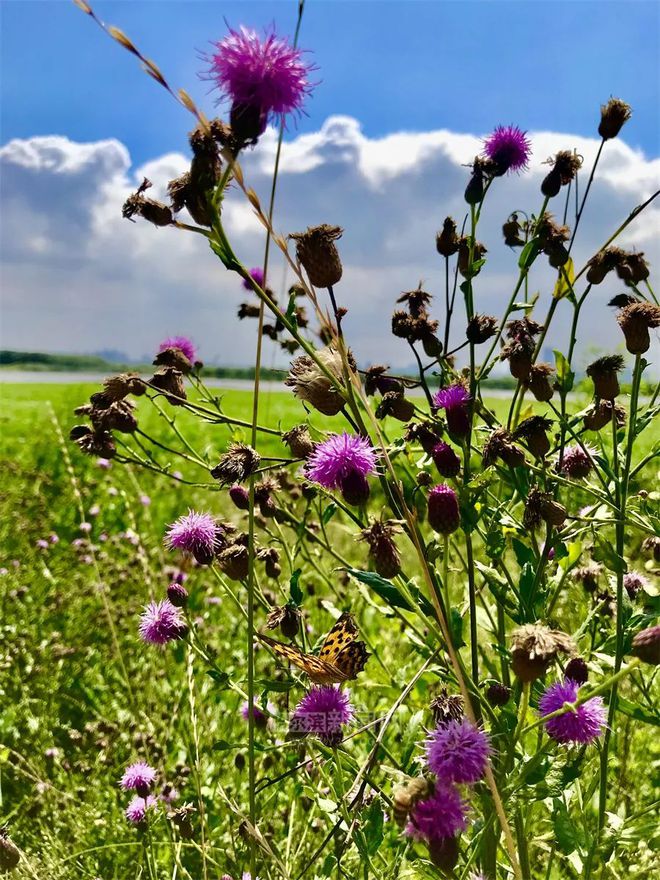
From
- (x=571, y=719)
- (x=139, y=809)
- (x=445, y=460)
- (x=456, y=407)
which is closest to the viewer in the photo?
(x=571, y=719)

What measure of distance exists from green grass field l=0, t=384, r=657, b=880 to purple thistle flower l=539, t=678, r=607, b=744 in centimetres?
10

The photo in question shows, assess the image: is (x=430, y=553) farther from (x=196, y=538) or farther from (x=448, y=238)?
(x=448, y=238)

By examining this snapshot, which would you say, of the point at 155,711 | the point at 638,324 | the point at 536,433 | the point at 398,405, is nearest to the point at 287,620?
the point at 398,405

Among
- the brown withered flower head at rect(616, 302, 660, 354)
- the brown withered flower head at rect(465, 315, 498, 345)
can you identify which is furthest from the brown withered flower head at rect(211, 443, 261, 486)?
the brown withered flower head at rect(616, 302, 660, 354)

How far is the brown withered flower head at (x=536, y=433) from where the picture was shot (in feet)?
4.46

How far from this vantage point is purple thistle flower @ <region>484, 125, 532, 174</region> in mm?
1601

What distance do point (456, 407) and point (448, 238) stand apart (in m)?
0.45

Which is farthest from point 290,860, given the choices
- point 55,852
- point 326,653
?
point 326,653

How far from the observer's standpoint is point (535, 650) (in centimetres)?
82

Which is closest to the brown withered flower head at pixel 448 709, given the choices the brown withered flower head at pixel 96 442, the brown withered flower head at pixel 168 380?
the brown withered flower head at pixel 168 380

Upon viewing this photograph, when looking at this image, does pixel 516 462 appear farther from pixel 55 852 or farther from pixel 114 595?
pixel 114 595

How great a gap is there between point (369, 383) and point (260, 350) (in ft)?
2.41

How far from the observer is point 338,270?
1.11m

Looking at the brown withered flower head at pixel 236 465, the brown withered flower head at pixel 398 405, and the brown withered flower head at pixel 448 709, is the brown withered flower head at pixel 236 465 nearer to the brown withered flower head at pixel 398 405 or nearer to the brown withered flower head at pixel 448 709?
the brown withered flower head at pixel 398 405
